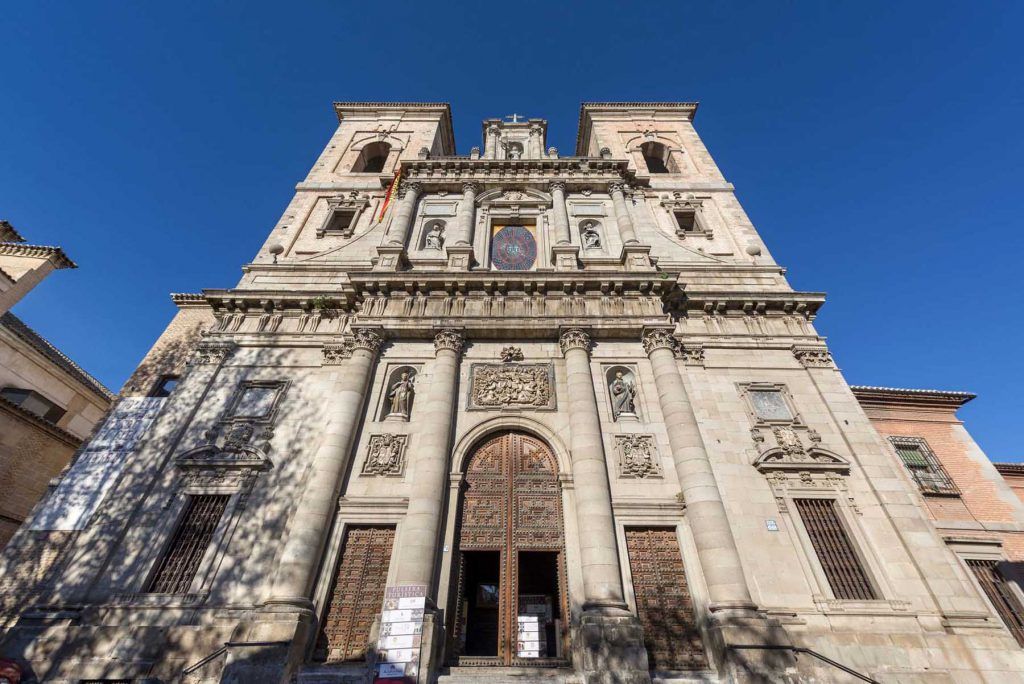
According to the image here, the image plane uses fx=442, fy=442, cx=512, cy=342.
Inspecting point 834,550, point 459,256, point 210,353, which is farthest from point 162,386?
point 834,550

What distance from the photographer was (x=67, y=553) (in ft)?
35.0

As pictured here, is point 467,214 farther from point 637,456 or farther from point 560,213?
point 637,456

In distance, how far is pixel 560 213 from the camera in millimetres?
18938

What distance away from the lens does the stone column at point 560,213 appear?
1778cm

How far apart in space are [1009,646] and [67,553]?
21186mm

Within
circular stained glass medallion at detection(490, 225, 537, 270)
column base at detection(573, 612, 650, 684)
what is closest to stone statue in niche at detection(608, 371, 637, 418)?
column base at detection(573, 612, 650, 684)

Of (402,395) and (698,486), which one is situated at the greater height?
(402,395)

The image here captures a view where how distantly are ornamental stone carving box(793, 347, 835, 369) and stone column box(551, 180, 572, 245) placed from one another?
8.82m

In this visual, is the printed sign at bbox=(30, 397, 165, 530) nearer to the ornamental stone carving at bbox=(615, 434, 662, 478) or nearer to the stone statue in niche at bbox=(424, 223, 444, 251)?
the stone statue in niche at bbox=(424, 223, 444, 251)

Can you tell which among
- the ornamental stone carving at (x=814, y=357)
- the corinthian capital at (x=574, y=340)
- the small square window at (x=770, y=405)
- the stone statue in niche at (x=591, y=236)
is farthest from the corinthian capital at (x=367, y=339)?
the ornamental stone carving at (x=814, y=357)

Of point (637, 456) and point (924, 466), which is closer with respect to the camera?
point (637, 456)

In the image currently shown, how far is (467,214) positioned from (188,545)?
1452 cm

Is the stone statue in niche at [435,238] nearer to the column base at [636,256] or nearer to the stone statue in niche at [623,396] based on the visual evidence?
the column base at [636,256]

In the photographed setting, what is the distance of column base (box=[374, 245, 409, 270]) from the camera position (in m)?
16.0
